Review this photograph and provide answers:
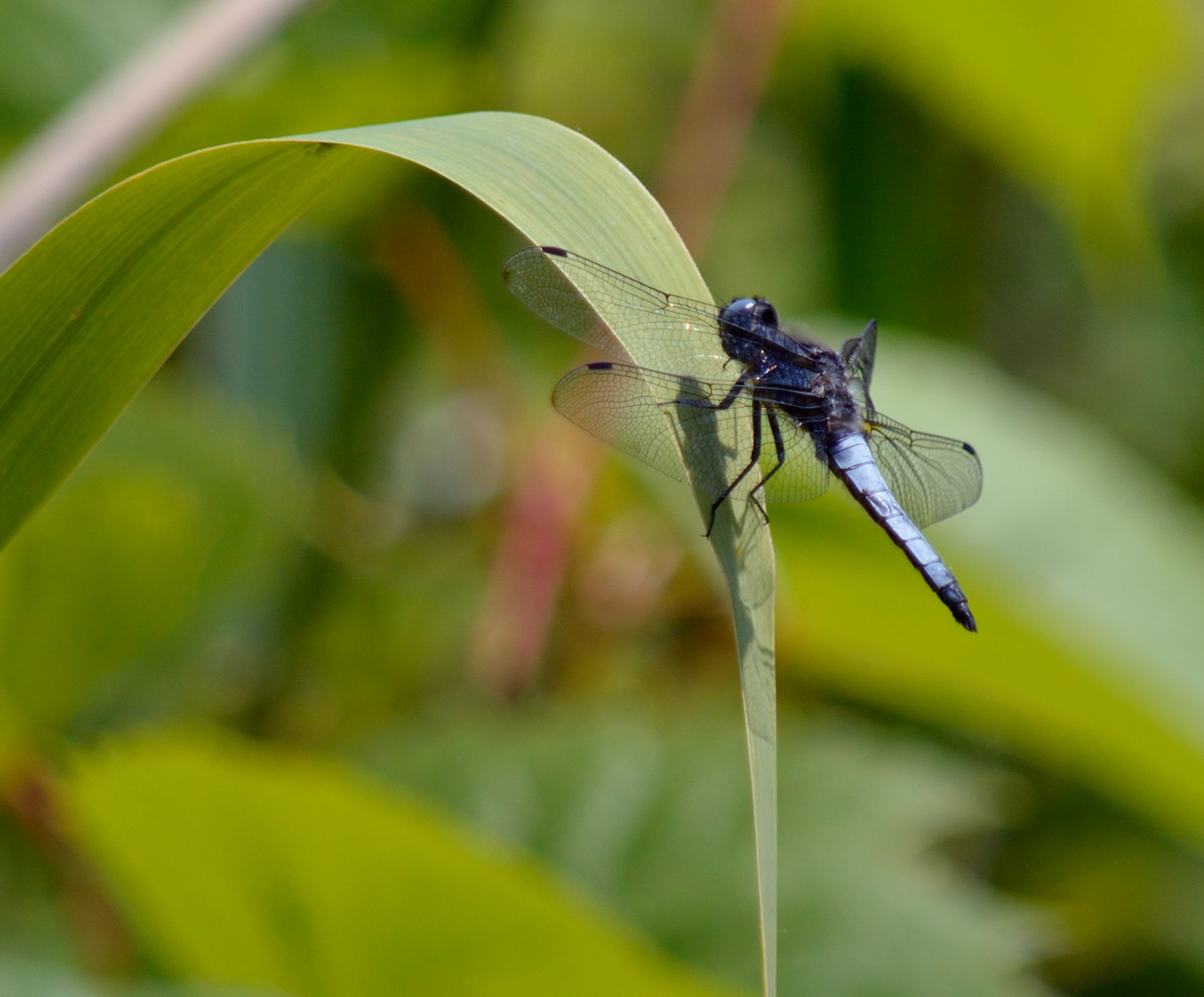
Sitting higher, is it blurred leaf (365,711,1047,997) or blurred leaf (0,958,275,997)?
blurred leaf (365,711,1047,997)

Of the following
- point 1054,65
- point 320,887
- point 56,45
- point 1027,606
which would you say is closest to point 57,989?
point 320,887

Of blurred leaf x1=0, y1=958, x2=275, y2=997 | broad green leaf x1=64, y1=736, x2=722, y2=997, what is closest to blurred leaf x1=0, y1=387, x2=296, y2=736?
broad green leaf x1=64, y1=736, x2=722, y2=997

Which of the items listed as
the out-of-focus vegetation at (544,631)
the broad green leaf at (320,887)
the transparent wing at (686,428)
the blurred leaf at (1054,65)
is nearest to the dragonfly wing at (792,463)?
the transparent wing at (686,428)

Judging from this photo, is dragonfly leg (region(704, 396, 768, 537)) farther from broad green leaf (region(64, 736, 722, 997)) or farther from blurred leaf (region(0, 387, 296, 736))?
blurred leaf (region(0, 387, 296, 736))

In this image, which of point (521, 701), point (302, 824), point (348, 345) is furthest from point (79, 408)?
point (348, 345)

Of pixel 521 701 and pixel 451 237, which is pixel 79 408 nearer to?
pixel 521 701

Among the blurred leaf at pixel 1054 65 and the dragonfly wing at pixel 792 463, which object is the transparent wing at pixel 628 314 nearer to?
the dragonfly wing at pixel 792 463

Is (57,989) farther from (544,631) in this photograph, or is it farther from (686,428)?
(544,631)
